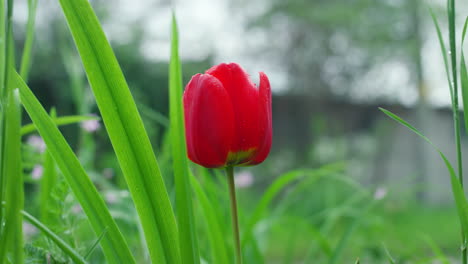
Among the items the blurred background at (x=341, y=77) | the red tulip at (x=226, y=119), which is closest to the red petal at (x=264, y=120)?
the red tulip at (x=226, y=119)

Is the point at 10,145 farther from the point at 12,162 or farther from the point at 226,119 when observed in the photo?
the point at 226,119

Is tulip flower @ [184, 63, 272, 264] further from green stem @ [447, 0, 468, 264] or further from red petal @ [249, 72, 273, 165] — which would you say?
green stem @ [447, 0, 468, 264]

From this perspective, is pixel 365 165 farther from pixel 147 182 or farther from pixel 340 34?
pixel 147 182

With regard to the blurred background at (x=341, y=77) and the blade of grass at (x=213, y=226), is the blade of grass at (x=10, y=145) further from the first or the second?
the blurred background at (x=341, y=77)

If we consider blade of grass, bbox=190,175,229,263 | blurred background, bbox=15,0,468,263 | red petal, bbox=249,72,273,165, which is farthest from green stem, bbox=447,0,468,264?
blurred background, bbox=15,0,468,263

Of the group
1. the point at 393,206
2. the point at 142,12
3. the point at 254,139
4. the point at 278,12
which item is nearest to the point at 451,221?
the point at 393,206

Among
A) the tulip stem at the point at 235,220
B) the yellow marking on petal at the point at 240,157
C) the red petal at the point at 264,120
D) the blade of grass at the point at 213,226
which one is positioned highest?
the red petal at the point at 264,120

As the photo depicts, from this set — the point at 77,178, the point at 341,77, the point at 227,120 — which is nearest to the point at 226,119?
the point at 227,120
